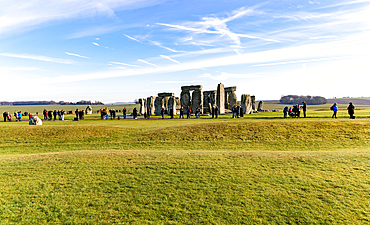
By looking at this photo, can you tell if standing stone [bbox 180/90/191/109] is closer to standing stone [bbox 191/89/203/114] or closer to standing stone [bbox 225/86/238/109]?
standing stone [bbox 191/89/203/114]

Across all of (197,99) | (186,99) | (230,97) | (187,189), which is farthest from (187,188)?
(230,97)

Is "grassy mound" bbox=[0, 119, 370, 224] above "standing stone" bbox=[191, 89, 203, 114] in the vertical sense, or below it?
below

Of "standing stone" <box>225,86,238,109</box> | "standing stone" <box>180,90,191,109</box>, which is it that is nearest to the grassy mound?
"standing stone" <box>180,90,191,109</box>

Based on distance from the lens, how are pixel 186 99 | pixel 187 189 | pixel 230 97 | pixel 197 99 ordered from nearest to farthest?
1. pixel 187 189
2. pixel 197 99
3. pixel 186 99
4. pixel 230 97

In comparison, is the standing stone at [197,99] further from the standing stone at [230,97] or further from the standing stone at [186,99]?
the standing stone at [230,97]

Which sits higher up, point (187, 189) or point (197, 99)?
point (197, 99)

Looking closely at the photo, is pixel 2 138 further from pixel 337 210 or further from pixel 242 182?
pixel 337 210

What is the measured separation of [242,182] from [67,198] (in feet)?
18.1

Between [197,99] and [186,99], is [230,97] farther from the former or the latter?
[186,99]

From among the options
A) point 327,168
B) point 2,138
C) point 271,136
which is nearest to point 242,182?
point 327,168

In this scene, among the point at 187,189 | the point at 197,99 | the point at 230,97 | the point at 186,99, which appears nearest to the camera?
the point at 187,189

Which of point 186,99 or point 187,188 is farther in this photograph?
point 186,99

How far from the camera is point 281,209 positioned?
570 cm

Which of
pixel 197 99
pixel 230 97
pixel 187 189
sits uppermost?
pixel 230 97
